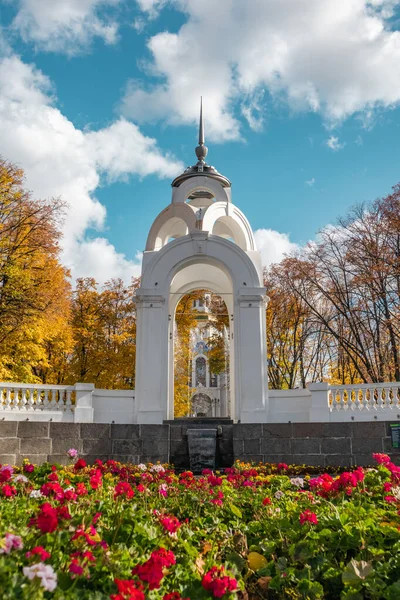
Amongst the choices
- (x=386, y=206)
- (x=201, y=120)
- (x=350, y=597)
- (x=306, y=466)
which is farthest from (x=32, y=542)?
(x=386, y=206)

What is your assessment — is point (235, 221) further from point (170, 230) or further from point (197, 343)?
point (197, 343)

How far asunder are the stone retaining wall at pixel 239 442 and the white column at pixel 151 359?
2.87 feet

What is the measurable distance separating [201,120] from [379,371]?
1324 cm

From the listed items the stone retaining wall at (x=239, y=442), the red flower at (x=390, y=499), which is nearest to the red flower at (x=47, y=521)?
the red flower at (x=390, y=499)

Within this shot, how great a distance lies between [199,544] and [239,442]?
29.9 ft

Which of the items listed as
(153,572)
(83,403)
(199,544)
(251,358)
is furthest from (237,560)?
(251,358)

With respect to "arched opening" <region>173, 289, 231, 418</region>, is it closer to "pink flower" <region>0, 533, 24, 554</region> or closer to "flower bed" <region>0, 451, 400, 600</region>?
"flower bed" <region>0, 451, 400, 600</region>

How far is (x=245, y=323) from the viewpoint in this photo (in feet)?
50.2

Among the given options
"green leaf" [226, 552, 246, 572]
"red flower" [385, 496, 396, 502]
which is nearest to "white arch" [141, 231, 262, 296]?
"red flower" [385, 496, 396, 502]

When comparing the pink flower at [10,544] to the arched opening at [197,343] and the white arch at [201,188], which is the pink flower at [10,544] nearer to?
the white arch at [201,188]

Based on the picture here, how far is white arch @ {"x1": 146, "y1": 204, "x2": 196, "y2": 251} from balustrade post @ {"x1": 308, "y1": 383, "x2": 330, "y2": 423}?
6161 mm

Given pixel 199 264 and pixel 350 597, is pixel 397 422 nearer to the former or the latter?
pixel 199 264

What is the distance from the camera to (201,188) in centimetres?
1823

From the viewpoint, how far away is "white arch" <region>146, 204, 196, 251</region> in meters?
16.9
